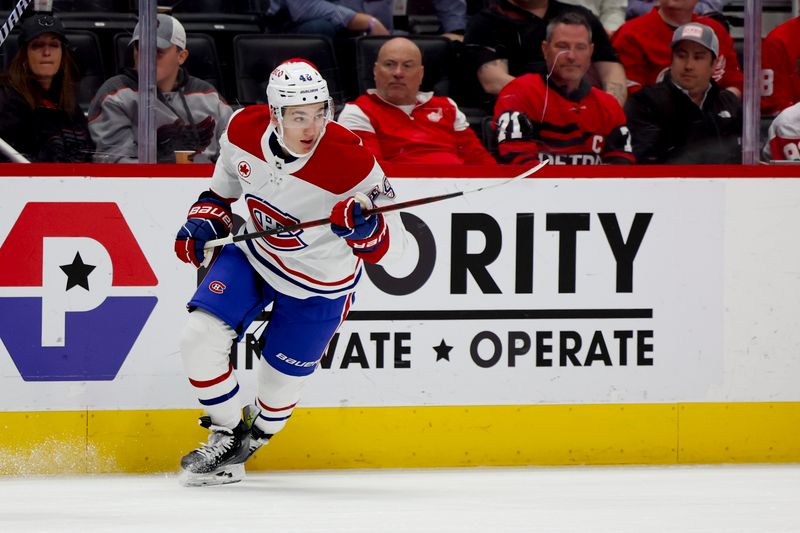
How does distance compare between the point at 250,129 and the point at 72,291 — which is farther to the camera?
the point at 72,291

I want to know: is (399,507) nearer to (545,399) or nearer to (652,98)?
(545,399)

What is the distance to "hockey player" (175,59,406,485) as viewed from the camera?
3498mm

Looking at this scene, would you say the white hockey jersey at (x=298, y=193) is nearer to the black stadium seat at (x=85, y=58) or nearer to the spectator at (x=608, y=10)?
the black stadium seat at (x=85, y=58)

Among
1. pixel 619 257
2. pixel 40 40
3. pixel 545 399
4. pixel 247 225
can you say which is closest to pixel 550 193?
pixel 619 257

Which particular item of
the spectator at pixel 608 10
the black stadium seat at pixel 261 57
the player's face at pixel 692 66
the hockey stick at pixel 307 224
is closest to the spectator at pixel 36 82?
the black stadium seat at pixel 261 57

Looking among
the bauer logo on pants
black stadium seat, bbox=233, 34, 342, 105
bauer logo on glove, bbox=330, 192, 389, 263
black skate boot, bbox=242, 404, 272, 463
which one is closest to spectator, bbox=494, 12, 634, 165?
black stadium seat, bbox=233, 34, 342, 105

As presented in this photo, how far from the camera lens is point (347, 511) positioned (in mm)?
3318

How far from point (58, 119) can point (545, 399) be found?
1674 millimetres

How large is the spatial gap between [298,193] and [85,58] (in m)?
0.76

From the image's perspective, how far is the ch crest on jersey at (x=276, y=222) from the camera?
3621 millimetres

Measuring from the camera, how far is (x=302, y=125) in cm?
346

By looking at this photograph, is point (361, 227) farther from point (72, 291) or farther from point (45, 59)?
point (45, 59)

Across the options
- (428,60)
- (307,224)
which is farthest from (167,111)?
(428,60)

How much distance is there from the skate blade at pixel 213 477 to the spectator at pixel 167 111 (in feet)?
2.97
